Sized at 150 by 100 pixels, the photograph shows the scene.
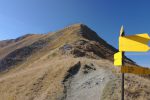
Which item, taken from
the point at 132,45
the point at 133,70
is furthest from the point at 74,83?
the point at 132,45

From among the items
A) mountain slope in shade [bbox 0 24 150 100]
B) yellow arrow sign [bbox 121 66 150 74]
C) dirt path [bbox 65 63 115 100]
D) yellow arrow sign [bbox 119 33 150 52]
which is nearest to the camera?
yellow arrow sign [bbox 119 33 150 52]

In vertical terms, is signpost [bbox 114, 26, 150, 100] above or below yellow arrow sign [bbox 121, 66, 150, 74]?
above

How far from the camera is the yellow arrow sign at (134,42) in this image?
30.0 ft

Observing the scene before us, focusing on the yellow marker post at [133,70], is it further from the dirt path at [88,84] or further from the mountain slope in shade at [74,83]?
the dirt path at [88,84]

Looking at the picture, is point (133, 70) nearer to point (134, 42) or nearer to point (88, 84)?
point (134, 42)

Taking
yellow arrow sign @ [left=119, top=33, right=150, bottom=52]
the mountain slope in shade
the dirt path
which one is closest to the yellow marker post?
yellow arrow sign @ [left=119, top=33, right=150, bottom=52]

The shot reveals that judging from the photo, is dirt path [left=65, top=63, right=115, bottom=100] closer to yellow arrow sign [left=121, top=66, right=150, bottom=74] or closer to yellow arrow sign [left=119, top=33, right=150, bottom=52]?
yellow arrow sign [left=121, top=66, right=150, bottom=74]

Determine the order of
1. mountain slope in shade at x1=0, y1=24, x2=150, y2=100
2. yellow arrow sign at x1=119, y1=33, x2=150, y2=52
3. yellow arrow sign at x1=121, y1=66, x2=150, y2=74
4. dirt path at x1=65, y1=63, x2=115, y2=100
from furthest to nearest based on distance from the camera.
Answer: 1. dirt path at x1=65, y1=63, x2=115, y2=100
2. mountain slope in shade at x1=0, y1=24, x2=150, y2=100
3. yellow arrow sign at x1=121, y1=66, x2=150, y2=74
4. yellow arrow sign at x1=119, y1=33, x2=150, y2=52

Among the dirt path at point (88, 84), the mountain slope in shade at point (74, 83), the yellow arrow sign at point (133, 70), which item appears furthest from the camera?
the dirt path at point (88, 84)

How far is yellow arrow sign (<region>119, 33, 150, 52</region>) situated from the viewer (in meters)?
9.14

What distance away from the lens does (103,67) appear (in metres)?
35.5

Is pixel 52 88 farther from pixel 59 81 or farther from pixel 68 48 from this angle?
pixel 68 48

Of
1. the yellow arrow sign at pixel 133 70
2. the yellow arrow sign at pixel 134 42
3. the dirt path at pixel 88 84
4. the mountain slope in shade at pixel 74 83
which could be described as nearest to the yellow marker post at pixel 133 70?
the yellow arrow sign at pixel 133 70

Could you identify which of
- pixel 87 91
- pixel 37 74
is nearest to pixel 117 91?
pixel 87 91
